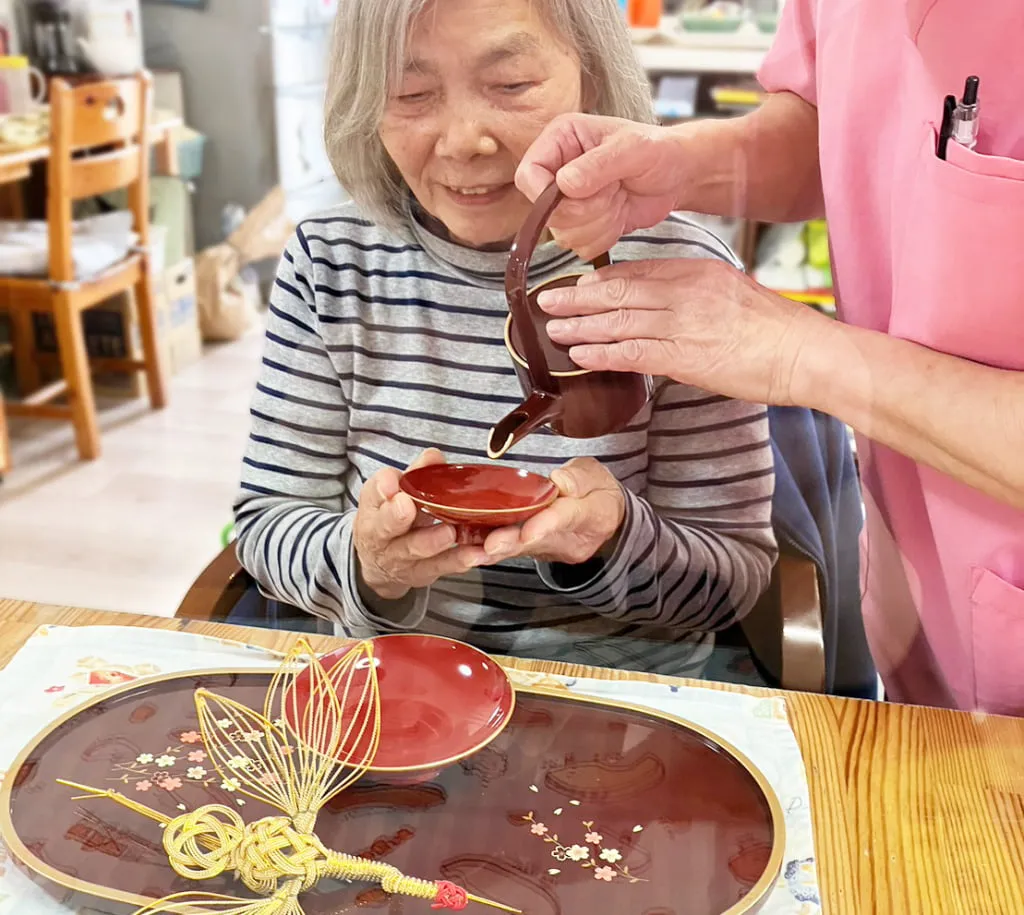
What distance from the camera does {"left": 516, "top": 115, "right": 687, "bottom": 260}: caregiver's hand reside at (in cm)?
84

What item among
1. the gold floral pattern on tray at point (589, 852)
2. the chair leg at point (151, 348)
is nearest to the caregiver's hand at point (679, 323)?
the gold floral pattern on tray at point (589, 852)

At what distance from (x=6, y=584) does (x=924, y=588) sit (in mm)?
1062

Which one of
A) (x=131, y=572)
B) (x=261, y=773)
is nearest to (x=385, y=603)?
(x=261, y=773)

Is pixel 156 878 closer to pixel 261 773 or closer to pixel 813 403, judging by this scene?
pixel 261 773

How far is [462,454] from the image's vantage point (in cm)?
100

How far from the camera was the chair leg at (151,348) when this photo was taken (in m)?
1.50

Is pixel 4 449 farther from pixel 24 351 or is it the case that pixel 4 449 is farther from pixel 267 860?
pixel 267 860

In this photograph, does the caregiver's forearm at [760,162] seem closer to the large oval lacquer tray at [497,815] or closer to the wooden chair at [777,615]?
the wooden chair at [777,615]

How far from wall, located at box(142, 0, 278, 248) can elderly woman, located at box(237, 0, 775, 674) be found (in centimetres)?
14

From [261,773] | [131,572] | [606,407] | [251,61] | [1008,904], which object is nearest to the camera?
[1008,904]

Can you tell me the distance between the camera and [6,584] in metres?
1.30

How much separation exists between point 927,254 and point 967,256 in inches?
1.4

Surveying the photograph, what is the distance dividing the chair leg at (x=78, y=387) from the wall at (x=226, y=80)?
22.6 inches

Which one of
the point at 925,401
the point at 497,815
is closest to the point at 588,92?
the point at 925,401
